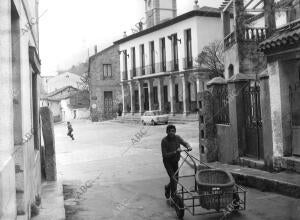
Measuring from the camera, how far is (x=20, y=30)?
4891 millimetres

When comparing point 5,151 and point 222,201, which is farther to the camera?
point 222,201

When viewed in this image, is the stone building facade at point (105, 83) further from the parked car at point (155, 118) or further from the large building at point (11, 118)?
the large building at point (11, 118)

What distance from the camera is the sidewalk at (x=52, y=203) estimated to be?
6429 mm

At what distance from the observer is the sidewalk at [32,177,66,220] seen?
643 centimetres

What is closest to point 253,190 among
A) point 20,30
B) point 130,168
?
point 130,168

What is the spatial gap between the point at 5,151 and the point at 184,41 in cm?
3013

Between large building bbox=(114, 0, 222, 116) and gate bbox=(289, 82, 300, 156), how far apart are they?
2049 centimetres

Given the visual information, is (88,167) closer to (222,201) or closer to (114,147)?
(114,147)

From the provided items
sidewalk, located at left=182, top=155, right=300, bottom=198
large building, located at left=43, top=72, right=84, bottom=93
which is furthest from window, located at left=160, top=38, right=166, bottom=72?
large building, located at left=43, top=72, right=84, bottom=93

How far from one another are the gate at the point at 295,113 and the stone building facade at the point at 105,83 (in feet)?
123

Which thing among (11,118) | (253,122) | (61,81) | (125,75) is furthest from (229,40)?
(61,81)

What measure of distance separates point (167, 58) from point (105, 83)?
14.3 metres

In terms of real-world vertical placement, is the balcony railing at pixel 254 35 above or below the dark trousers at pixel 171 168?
above

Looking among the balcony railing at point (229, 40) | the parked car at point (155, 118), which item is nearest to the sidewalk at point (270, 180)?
the balcony railing at point (229, 40)
